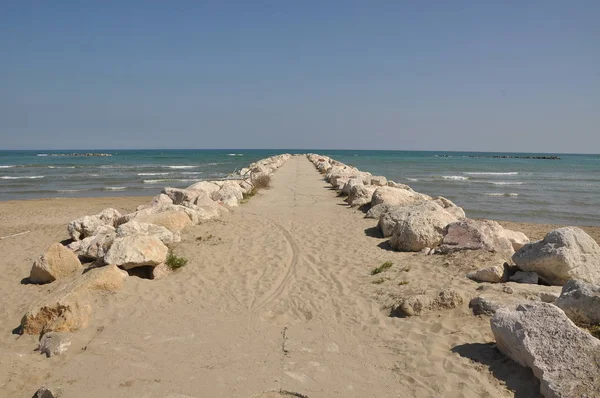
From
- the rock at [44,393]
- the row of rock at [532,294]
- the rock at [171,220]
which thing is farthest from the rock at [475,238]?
the rock at [44,393]

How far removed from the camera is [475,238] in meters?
7.76

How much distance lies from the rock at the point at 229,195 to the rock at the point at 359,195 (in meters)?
3.91

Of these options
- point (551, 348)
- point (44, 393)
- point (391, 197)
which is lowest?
point (44, 393)

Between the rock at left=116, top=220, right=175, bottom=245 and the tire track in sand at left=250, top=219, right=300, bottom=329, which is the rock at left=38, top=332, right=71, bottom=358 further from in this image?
the rock at left=116, top=220, right=175, bottom=245


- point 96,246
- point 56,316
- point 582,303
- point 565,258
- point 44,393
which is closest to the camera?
point 44,393

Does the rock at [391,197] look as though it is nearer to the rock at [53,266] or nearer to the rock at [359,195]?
the rock at [359,195]

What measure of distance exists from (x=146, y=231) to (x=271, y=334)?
4448 mm

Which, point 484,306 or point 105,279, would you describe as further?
point 105,279

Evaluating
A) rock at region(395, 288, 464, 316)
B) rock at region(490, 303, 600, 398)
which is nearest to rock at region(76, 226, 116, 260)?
rock at region(395, 288, 464, 316)

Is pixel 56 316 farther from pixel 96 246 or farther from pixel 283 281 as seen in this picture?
pixel 283 281

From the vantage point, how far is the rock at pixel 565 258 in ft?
18.9

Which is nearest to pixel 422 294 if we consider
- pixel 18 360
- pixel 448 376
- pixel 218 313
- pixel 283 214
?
pixel 448 376

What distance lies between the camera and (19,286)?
7.67 meters

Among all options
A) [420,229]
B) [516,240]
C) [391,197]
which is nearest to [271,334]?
[420,229]
